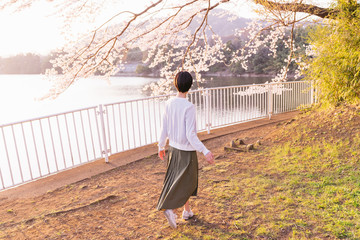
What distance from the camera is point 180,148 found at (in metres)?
2.86

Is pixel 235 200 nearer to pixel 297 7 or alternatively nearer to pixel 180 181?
pixel 180 181

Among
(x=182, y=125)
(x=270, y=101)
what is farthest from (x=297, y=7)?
(x=182, y=125)

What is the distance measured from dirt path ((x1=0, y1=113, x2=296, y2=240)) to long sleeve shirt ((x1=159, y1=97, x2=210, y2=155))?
0.97m

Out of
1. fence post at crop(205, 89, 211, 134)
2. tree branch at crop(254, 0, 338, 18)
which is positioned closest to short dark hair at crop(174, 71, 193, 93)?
fence post at crop(205, 89, 211, 134)

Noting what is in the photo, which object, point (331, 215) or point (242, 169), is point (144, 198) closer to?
point (242, 169)

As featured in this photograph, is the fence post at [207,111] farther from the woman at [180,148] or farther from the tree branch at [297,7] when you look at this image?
the woman at [180,148]

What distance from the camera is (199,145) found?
2713 millimetres

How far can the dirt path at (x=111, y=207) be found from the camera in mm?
3057

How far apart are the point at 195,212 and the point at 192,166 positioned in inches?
31.3

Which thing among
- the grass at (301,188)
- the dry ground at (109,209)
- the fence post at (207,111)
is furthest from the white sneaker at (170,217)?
the fence post at (207,111)

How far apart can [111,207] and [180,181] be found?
142 centimetres

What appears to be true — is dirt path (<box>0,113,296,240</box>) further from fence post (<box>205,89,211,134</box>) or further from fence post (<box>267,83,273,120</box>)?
fence post (<box>267,83,273,120</box>)

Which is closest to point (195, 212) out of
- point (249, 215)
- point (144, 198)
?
point (249, 215)

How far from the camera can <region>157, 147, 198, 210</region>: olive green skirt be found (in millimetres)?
2852
